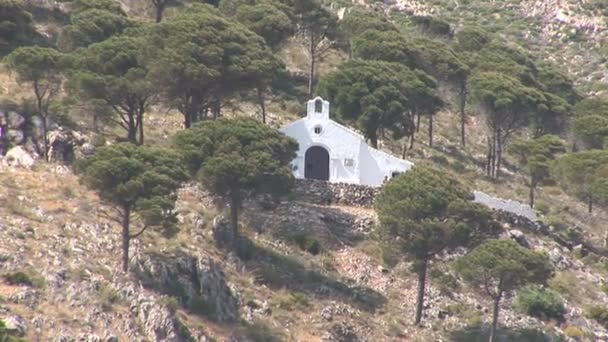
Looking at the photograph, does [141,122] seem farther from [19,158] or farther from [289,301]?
[289,301]

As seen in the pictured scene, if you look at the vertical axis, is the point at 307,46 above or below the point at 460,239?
above

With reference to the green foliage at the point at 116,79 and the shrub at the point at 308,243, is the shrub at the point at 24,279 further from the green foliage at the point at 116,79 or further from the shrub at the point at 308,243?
the green foliage at the point at 116,79

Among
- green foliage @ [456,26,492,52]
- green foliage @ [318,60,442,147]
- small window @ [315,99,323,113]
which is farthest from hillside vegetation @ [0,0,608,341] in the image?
green foliage @ [456,26,492,52]

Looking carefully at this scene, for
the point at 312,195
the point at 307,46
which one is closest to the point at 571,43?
the point at 307,46

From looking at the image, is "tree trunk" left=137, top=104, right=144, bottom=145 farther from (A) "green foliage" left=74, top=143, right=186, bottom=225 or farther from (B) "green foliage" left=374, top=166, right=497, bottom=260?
(B) "green foliage" left=374, top=166, right=497, bottom=260

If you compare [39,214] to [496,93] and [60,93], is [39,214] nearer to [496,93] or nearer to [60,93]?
[60,93]

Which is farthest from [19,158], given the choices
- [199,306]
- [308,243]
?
[308,243]

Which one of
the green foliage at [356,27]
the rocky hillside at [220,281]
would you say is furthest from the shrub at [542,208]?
the green foliage at [356,27]
